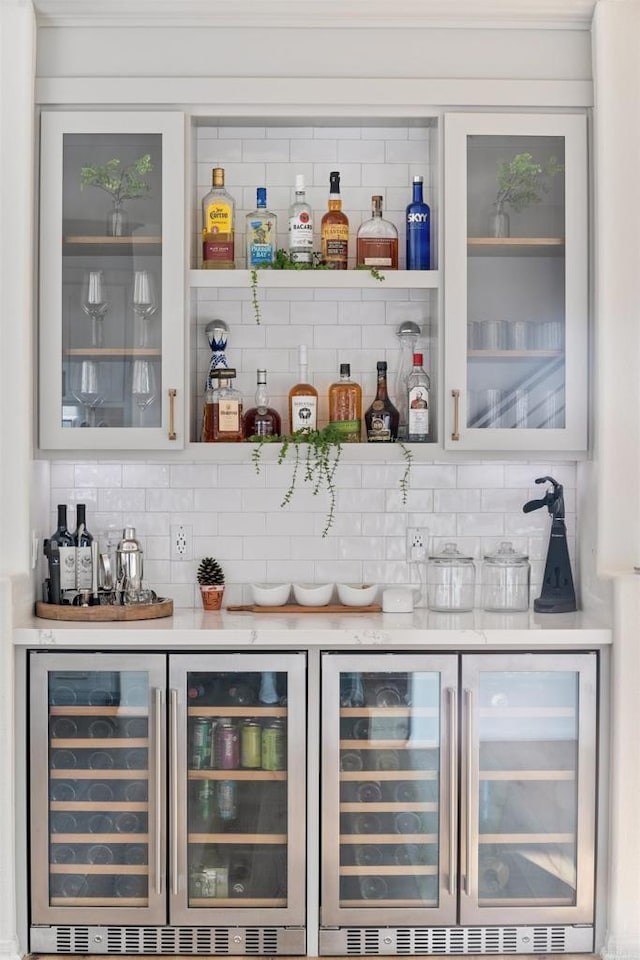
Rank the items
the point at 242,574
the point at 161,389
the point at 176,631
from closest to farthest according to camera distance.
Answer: the point at 176,631, the point at 161,389, the point at 242,574

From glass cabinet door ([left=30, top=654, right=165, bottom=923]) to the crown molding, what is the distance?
6.90ft

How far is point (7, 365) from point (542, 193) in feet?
6.19

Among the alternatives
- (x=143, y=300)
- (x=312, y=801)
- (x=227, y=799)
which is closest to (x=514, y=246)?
(x=143, y=300)

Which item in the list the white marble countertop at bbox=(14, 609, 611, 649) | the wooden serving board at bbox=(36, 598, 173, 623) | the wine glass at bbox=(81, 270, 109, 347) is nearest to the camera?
the white marble countertop at bbox=(14, 609, 611, 649)

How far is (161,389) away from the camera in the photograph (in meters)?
3.42

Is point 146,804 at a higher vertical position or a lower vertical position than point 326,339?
lower

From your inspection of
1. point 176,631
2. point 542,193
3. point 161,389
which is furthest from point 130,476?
point 542,193

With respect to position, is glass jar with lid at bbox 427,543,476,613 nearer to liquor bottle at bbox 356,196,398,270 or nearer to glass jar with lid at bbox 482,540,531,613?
glass jar with lid at bbox 482,540,531,613

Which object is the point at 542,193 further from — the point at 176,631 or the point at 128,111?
the point at 176,631

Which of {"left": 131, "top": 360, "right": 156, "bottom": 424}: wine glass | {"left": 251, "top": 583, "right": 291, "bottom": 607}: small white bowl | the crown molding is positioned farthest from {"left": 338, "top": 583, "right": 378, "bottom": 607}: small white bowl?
the crown molding

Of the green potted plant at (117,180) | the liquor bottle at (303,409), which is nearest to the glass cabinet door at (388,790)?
the liquor bottle at (303,409)

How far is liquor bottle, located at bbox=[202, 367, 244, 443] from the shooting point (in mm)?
3529

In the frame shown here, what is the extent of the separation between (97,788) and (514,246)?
7.38ft

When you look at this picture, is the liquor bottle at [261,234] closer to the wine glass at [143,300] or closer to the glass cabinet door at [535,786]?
the wine glass at [143,300]
